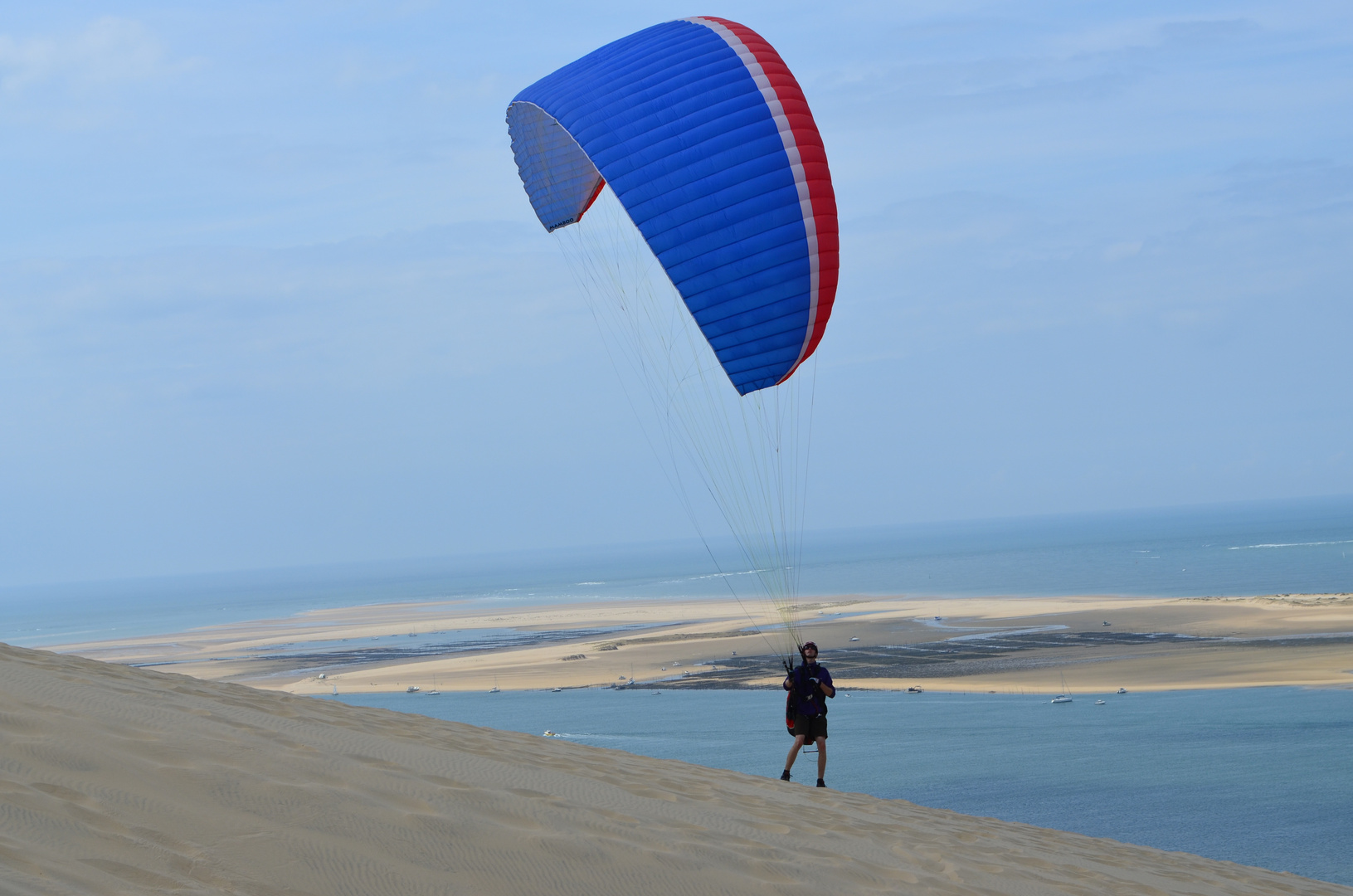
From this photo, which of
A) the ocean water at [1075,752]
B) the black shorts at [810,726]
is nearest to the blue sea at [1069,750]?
the ocean water at [1075,752]

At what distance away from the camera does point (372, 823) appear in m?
3.86

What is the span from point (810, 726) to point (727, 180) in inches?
188

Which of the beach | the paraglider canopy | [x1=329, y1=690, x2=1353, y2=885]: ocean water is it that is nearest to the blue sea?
[x1=329, y1=690, x2=1353, y2=885]: ocean water

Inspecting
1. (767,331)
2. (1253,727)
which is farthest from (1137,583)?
(767,331)

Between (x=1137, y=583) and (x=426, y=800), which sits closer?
(x=426, y=800)

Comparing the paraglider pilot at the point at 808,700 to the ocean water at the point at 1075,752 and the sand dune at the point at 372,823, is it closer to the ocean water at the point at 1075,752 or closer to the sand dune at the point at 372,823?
the sand dune at the point at 372,823

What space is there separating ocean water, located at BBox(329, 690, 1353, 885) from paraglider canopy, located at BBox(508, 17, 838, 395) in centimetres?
767

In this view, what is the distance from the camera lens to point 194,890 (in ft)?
9.85

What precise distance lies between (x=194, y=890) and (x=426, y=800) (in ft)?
4.31

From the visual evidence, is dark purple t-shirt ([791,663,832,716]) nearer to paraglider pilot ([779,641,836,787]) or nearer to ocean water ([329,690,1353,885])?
paraglider pilot ([779,641,836,787])

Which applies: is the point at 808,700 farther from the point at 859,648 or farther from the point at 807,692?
the point at 859,648

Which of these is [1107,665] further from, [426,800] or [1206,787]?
[426,800]

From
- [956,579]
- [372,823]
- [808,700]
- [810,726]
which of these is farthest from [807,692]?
[956,579]

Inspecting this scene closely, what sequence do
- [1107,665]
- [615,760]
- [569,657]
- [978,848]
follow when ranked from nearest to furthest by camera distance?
[978,848] < [615,760] < [1107,665] < [569,657]
